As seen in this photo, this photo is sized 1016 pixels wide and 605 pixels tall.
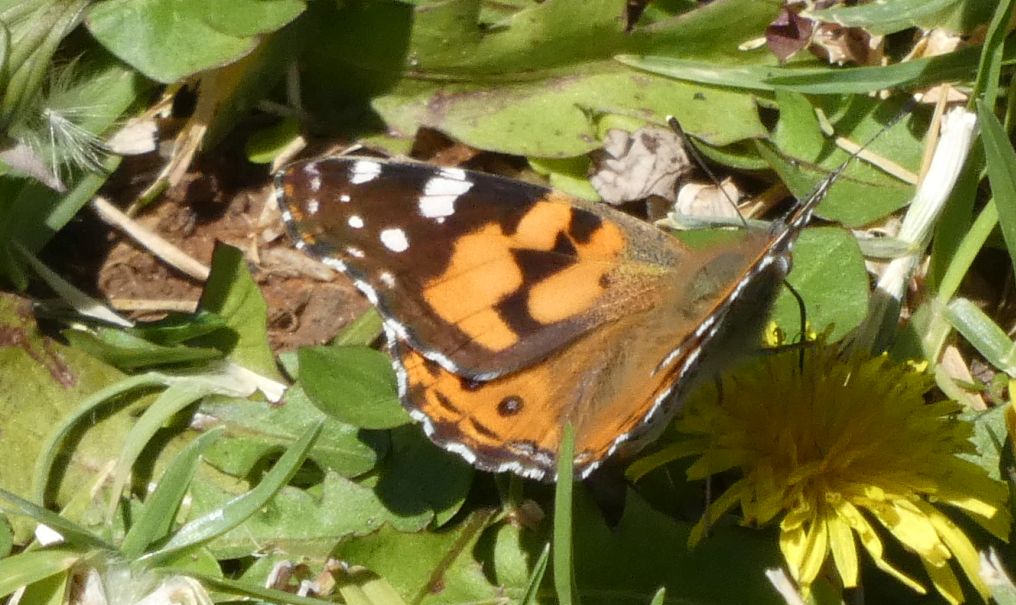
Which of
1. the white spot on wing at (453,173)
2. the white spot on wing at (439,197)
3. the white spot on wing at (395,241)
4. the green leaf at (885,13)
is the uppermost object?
the white spot on wing at (453,173)

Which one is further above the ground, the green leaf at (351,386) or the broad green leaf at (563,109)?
the broad green leaf at (563,109)

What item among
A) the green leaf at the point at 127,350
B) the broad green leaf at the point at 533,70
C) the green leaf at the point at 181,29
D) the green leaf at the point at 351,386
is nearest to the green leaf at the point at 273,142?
the broad green leaf at the point at 533,70

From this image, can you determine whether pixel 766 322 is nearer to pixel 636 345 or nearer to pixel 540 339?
pixel 636 345

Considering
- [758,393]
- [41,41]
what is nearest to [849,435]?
[758,393]

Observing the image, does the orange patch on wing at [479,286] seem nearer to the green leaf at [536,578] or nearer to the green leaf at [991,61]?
the green leaf at [536,578]

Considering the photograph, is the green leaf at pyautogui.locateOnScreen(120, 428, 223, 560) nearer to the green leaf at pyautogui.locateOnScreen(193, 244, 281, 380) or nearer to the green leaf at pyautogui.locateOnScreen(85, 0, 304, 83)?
the green leaf at pyautogui.locateOnScreen(193, 244, 281, 380)
